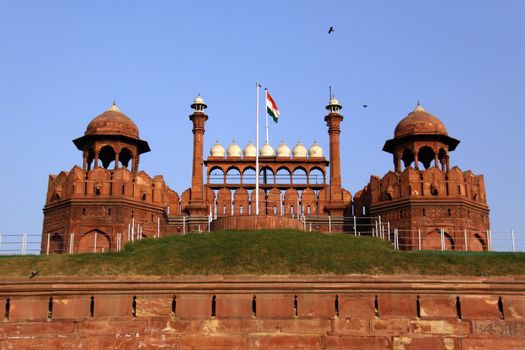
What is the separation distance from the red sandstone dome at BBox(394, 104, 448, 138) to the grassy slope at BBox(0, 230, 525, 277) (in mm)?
11920

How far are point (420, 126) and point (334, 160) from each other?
5.42m

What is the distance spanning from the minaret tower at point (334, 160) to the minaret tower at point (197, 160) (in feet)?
22.5

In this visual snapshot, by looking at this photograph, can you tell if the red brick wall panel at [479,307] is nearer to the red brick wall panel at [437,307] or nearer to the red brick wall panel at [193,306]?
the red brick wall panel at [437,307]

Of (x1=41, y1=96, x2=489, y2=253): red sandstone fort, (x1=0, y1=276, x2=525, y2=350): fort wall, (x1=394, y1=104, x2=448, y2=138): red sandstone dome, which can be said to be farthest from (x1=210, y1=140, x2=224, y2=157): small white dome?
(x1=0, y1=276, x2=525, y2=350): fort wall

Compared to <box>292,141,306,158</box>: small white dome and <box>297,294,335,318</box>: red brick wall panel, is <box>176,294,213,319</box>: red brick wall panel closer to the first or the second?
<box>297,294,335,318</box>: red brick wall panel

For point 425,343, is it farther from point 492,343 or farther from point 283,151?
point 283,151

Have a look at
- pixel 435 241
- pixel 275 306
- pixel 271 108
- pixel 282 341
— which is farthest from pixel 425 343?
pixel 271 108

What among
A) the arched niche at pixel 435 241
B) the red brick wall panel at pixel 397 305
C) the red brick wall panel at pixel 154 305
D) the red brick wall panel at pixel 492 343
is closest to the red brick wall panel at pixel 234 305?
the red brick wall panel at pixel 154 305

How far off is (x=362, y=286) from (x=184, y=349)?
554 centimetres

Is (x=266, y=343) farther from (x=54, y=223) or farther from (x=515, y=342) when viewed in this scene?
(x=54, y=223)

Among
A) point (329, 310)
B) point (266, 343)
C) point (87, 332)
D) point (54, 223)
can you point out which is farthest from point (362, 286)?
point (54, 223)

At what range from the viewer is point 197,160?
37.2 m

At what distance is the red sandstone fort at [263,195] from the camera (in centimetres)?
3008

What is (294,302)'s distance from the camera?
19.8 m
